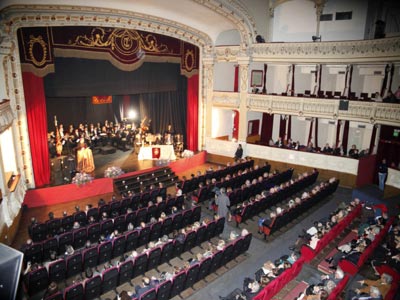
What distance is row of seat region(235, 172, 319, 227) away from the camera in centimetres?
1192

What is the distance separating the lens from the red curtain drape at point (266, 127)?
21750 millimetres

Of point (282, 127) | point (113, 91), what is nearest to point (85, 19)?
point (113, 91)

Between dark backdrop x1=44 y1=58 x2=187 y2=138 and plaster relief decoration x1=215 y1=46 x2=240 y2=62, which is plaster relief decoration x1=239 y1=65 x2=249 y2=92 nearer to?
plaster relief decoration x1=215 y1=46 x2=240 y2=62

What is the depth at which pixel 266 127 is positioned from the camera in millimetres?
22016

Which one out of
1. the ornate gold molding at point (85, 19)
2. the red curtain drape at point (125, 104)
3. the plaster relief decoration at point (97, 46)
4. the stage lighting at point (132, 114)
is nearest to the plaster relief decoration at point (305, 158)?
the plaster relief decoration at point (97, 46)

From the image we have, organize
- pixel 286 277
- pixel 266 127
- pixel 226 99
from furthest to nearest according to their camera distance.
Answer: pixel 266 127 < pixel 226 99 < pixel 286 277

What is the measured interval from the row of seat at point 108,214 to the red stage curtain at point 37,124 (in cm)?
468

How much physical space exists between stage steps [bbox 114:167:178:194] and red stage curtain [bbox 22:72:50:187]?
11.0 ft

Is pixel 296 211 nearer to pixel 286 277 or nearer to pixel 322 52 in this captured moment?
pixel 286 277

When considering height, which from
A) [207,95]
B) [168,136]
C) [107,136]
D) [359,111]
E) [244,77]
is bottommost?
[107,136]

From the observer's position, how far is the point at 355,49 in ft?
51.5

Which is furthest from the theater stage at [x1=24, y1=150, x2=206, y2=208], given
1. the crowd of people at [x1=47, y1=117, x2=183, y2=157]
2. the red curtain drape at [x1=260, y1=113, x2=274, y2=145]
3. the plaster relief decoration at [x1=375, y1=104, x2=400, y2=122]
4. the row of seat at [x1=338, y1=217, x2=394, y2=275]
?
the row of seat at [x1=338, y1=217, x2=394, y2=275]

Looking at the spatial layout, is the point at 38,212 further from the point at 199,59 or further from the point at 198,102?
the point at 199,59

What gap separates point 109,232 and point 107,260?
147 centimetres
